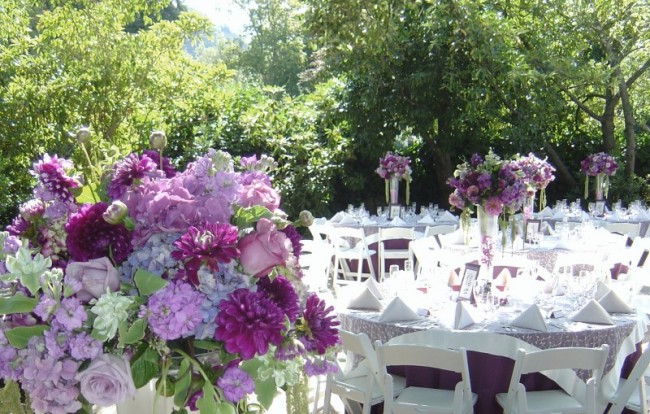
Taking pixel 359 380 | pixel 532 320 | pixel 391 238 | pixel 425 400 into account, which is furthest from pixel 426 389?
pixel 391 238

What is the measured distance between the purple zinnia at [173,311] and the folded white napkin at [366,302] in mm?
3093

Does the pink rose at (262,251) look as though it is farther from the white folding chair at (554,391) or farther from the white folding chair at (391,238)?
the white folding chair at (391,238)

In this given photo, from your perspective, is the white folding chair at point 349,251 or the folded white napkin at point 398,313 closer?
the folded white napkin at point 398,313

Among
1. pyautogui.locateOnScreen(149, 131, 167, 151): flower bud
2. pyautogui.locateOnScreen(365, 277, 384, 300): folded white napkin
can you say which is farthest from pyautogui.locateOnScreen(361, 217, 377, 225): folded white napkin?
pyautogui.locateOnScreen(149, 131, 167, 151): flower bud

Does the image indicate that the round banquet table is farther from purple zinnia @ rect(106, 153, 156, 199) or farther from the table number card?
purple zinnia @ rect(106, 153, 156, 199)

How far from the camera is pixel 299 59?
30.1 m

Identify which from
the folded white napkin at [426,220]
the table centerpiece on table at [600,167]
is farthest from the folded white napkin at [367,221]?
the table centerpiece on table at [600,167]

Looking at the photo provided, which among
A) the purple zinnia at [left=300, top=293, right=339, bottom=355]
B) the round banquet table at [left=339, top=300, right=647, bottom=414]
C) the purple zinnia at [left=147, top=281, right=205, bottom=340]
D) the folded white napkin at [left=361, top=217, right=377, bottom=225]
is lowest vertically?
the round banquet table at [left=339, top=300, right=647, bottom=414]

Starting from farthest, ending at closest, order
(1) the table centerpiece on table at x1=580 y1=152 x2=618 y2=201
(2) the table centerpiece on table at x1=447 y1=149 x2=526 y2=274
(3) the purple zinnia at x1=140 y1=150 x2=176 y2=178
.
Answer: (1) the table centerpiece on table at x1=580 y1=152 x2=618 y2=201 < (2) the table centerpiece on table at x1=447 y1=149 x2=526 y2=274 < (3) the purple zinnia at x1=140 y1=150 x2=176 y2=178

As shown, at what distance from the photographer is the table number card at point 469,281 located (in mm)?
4074

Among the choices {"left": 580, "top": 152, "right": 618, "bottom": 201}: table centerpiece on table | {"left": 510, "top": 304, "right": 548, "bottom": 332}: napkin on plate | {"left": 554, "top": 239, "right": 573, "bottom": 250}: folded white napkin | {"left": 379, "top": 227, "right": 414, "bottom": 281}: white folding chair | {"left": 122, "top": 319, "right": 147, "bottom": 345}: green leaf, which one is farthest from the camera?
{"left": 580, "top": 152, "right": 618, "bottom": 201}: table centerpiece on table

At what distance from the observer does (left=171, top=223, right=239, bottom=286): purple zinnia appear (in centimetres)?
100

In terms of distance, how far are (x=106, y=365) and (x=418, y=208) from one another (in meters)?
10.8

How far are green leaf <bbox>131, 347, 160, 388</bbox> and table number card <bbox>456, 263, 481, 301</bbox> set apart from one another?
10.5ft
